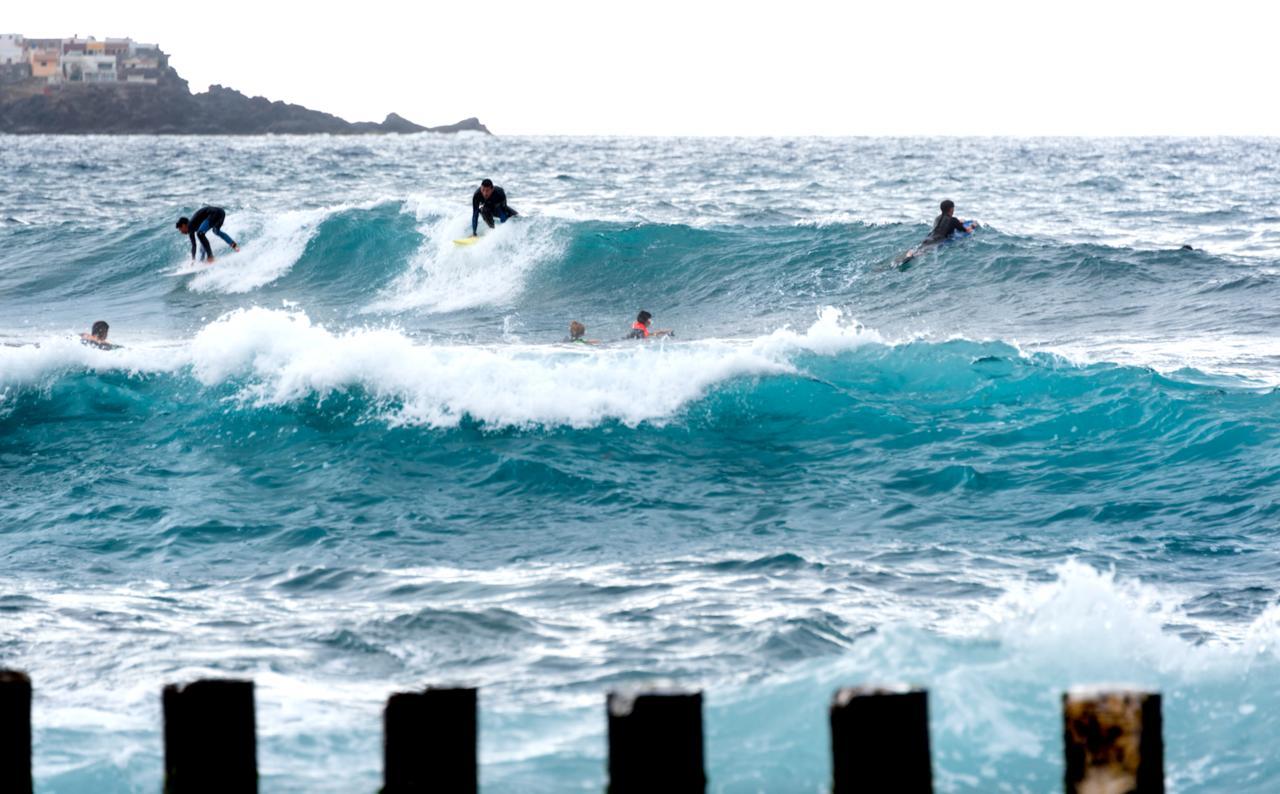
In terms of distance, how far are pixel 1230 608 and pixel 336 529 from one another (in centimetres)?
496

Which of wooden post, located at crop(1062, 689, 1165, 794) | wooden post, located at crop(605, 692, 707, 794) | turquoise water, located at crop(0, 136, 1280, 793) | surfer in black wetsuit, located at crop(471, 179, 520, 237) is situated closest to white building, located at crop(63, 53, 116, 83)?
turquoise water, located at crop(0, 136, 1280, 793)

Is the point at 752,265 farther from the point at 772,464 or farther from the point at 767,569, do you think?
the point at 767,569

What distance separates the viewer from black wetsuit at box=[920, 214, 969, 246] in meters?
20.4

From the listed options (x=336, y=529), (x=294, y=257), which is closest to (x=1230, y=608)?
(x=336, y=529)

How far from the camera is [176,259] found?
2509 cm

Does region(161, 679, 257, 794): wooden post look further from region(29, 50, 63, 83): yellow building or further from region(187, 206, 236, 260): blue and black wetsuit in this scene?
region(29, 50, 63, 83): yellow building

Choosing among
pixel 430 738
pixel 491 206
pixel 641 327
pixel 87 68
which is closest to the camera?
pixel 430 738

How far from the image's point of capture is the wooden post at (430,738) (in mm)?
2629

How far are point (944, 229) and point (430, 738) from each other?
18648 mm

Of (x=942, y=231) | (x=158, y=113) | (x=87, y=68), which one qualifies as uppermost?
(x=87, y=68)

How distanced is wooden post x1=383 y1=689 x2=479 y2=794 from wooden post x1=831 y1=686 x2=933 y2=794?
27.2 inches

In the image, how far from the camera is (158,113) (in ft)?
430

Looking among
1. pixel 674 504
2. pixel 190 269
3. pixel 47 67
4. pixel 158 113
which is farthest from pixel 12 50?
pixel 674 504

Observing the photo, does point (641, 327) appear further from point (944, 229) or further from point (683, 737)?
point (683, 737)
